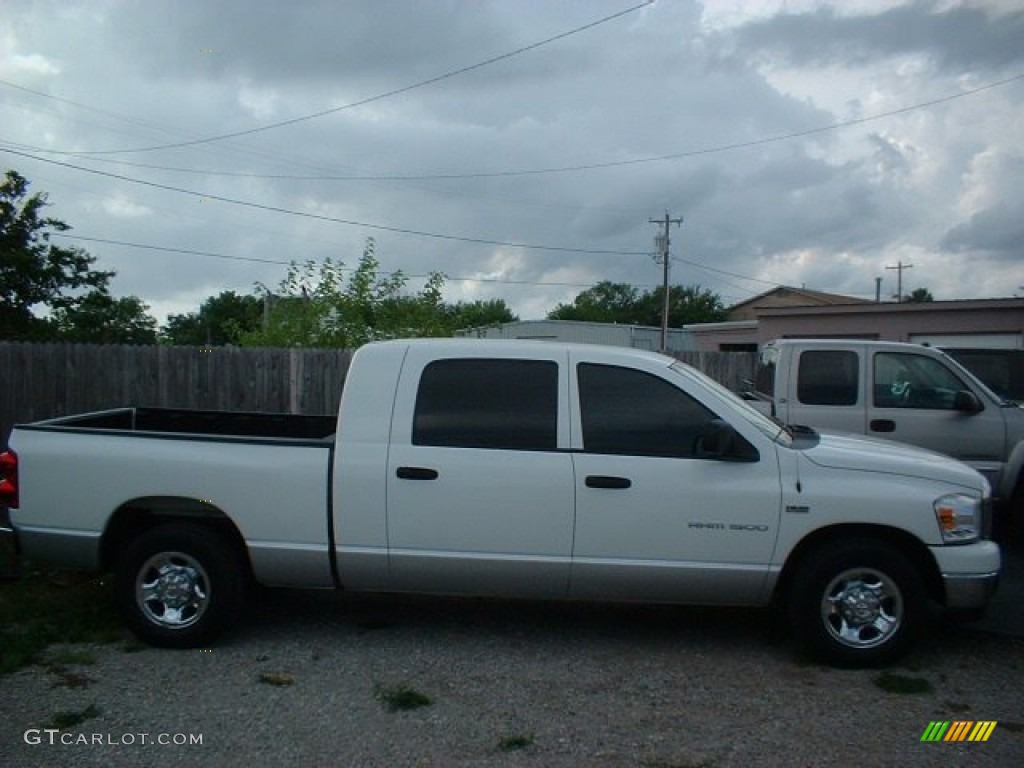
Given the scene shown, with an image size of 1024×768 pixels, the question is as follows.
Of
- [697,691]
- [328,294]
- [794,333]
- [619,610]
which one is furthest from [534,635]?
[794,333]

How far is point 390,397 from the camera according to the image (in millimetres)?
5184

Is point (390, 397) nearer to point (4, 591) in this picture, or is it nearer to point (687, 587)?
point (687, 587)

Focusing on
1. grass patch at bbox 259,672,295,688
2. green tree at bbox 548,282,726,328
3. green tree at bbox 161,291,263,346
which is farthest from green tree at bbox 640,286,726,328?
grass patch at bbox 259,672,295,688

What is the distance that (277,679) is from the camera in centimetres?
480

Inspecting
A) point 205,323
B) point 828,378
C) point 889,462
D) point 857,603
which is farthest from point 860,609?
point 205,323

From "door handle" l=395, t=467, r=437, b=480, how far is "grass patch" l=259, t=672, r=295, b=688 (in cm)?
127

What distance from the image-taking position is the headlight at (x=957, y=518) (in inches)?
192

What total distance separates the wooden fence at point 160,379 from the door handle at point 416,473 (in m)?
6.40

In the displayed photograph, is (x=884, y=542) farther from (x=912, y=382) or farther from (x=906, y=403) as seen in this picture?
(x=912, y=382)

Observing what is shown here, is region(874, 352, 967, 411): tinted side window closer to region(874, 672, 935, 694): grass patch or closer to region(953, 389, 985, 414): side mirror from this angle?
region(953, 389, 985, 414): side mirror

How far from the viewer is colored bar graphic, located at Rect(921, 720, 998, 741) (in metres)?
4.16

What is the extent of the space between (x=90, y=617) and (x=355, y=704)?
2396mm

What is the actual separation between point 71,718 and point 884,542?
4.44 m

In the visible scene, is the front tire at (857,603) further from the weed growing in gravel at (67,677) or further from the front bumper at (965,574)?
the weed growing in gravel at (67,677)
